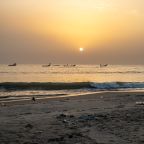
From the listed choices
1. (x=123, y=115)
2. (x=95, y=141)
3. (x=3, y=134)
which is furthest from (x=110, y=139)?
(x=123, y=115)

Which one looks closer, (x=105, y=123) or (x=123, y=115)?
(x=105, y=123)

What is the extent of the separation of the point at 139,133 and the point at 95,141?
52.4 inches

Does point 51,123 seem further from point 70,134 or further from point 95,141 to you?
point 95,141

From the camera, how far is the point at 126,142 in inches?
326

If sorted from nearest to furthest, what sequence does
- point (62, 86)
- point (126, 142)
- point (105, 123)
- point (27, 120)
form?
point (126, 142), point (105, 123), point (27, 120), point (62, 86)

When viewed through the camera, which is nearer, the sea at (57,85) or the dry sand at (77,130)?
the dry sand at (77,130)

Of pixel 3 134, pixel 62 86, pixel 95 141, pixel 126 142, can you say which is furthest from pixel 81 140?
pixel 62 86

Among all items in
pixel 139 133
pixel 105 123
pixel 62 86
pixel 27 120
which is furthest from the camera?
pixel 62 86

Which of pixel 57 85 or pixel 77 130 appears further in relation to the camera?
pixel 57 85

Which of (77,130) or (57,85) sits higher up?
(57,85)

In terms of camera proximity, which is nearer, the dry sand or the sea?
the dry sand

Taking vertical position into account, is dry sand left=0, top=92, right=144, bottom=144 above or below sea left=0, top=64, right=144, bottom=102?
below

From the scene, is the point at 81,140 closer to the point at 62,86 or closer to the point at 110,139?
the point at 110,139

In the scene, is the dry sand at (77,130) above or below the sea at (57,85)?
below
